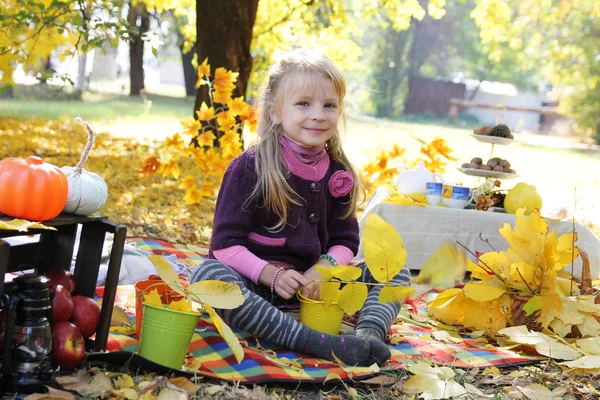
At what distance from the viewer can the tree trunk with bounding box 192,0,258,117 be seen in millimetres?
6633

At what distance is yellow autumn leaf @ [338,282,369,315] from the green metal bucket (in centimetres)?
51

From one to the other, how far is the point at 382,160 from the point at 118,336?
290cm

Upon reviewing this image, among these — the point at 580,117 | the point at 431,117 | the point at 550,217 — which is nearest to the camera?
the point at 550,217

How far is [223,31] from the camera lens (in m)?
6.67

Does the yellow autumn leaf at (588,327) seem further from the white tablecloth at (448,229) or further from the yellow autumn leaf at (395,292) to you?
the white tablecloth at (448,229)

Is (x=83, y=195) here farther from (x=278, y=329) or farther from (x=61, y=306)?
(x=278, y=329)

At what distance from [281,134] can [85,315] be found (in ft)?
3.66

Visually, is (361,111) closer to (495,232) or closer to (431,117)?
(431,117)

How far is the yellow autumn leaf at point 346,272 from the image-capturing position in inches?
89.1

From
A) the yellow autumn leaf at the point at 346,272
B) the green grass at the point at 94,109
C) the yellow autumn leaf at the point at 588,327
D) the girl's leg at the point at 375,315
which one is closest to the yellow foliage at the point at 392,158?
the girl's leg at the point at 375,315

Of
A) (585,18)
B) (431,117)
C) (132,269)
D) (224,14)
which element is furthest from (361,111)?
(132,269)

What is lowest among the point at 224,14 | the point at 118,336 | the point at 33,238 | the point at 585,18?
the point at 118,336

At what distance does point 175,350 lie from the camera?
2061mm

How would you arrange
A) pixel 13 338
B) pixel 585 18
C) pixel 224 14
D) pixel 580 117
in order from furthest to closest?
pixel 585 18, pixel 580 117, pixel 224 14, pixel 13 338
